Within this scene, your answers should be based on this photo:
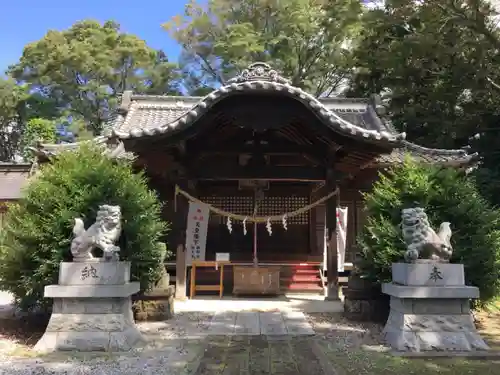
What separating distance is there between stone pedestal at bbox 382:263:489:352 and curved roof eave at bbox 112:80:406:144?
3269mm

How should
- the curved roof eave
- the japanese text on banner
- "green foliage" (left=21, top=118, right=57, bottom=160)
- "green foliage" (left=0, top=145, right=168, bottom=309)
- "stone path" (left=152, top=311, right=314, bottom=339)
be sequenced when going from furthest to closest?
"green foliage" (left=21, top=118, right=57, bottom=160) < the japanese text on banner < the curved roof eave < "stone path" (left=152, top=311, right=314, bottom=339) < "green foliage" (left=0, top=145, right=168, bottom=309)

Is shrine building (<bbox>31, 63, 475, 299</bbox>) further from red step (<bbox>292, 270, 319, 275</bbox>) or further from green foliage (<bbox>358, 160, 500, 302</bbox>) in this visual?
green foliage (<bbox>358, 160, 500, 302</bbox>)

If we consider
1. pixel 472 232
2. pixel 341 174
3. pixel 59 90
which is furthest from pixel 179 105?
pixel 59 90

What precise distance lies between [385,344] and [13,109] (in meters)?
29.7

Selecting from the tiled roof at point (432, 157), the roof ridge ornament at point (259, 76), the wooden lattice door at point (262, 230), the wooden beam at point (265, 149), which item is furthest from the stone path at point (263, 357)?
the tiled roof at point (432, 157)

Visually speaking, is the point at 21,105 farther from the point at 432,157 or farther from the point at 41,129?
the point at 432,157

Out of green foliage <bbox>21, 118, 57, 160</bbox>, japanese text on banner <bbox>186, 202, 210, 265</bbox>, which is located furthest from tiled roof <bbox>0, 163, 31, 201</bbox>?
japanese text on banner <bbox>186, 202, 210, 265</bbox>

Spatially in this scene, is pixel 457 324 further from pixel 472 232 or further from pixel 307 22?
pixel 307 22

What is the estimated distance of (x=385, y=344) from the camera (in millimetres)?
6762

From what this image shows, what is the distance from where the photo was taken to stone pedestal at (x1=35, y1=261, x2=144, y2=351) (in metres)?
6.30

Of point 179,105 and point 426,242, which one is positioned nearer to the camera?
point 426,242

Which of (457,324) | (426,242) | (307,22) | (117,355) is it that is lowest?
(117,355)

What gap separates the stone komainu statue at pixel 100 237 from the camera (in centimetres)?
653

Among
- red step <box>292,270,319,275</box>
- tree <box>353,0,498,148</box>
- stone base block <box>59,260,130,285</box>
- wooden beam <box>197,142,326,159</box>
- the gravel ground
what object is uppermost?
tree <box>353,0,498,148</box>
